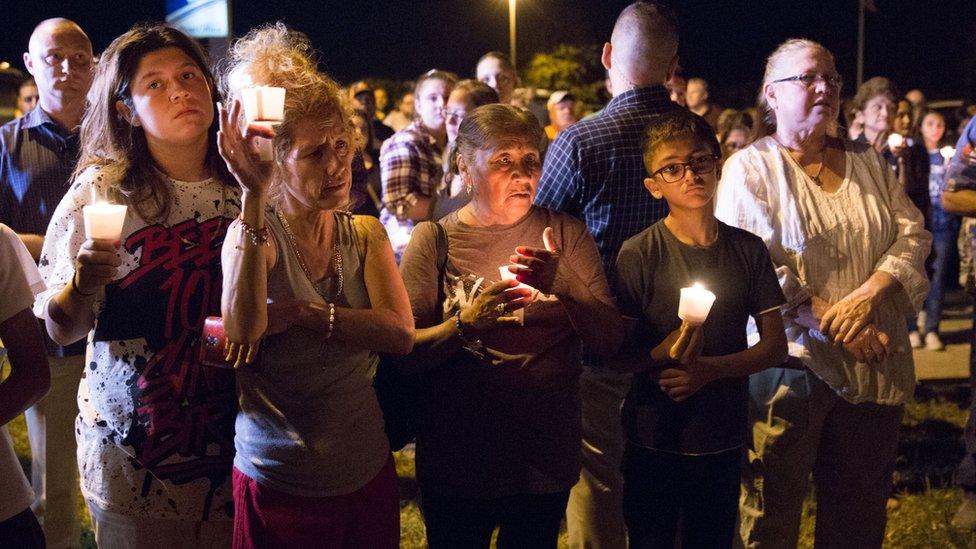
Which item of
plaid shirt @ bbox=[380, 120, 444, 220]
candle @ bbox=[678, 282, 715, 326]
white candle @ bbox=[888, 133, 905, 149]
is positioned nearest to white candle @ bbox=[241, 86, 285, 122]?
candle @ bbox=[678, 282, 715, 326]

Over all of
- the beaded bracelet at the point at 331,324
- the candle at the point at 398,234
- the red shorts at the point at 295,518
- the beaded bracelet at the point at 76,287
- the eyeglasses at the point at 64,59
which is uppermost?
the eyeglasses at the point at 64,59

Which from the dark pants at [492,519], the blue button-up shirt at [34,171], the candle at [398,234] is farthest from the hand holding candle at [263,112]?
the candle at [398,234]

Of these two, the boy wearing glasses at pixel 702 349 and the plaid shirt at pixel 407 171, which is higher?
the plaid shirt at pixel 407 171

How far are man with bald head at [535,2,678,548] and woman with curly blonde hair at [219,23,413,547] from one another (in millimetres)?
Result: 1431

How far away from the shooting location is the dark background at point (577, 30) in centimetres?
3338

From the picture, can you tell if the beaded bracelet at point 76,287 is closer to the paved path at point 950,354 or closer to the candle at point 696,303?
the candle at point 696,303

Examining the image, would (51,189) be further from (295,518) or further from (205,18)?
(205,18)

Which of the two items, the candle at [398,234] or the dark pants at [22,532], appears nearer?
the dark pants at [22,532]

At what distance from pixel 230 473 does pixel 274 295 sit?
63 cm

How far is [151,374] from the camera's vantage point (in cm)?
277

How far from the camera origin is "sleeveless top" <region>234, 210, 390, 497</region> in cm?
269

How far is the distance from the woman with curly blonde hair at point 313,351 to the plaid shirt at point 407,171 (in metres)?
3.15

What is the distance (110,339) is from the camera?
109 inches

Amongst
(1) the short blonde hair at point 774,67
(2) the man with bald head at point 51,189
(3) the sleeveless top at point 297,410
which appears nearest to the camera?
(3) the sleeveless top at point 297,410
